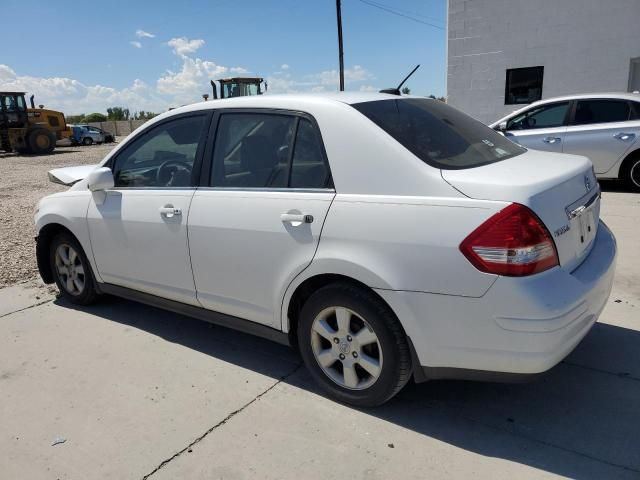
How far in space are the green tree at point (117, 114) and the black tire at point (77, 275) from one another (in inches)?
2634

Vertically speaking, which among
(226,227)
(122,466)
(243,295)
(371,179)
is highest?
(371,179)

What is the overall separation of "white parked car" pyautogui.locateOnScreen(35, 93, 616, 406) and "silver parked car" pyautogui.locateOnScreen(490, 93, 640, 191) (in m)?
5.57

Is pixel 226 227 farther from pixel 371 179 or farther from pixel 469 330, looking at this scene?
pixel 469 330

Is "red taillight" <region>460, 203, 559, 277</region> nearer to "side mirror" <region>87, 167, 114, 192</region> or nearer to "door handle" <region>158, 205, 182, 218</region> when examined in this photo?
"door handle" <region>158, 205, 182, 218</region>

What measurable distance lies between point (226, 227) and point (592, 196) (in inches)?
80.5

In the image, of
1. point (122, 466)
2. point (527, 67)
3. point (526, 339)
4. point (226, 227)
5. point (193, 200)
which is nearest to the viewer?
point (526, 339)

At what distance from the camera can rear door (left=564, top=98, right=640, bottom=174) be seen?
7.89 metres

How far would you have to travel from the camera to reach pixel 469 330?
→ 238cm

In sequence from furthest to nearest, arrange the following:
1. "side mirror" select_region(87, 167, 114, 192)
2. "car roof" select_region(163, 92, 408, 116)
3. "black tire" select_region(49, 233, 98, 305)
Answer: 1. "black tire" select_region(49, 233, 98, 305)
2. "side mirror" select_region(87, 167, 114, 192)
3. "car roof" select_region(163, 92, 408, 116)

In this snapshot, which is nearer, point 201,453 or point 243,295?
A: point 201,453

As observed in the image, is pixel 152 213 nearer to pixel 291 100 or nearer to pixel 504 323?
pixel 291 100

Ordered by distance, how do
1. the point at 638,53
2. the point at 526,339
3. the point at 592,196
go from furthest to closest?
the point at 638,53
the point at 592,196
the point at 526,339

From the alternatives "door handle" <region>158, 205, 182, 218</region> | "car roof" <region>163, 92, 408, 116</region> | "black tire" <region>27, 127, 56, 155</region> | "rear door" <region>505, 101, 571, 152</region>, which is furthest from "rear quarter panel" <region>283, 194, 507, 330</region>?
"black tire" <region>27, 127, 56, 155</region>

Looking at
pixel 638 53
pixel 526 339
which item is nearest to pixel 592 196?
pixel 526 339
